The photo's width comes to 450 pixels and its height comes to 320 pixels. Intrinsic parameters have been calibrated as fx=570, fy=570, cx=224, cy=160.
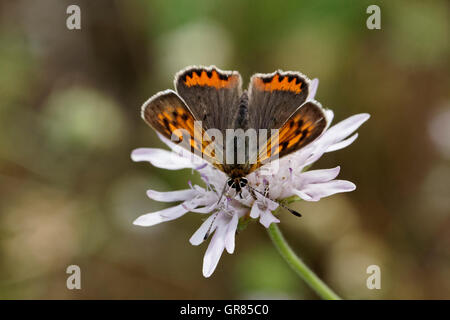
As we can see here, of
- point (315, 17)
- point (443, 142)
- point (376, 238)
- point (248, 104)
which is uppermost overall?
point (315, 17)

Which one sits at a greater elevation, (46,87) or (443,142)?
(46,87)

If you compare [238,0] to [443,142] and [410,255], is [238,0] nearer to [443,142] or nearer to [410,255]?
[443,142]

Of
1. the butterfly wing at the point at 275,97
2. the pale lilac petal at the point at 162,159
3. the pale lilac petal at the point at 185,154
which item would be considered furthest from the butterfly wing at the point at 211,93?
the pale lilac petal at the point at 162,159

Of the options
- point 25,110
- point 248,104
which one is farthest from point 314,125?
point 25,110

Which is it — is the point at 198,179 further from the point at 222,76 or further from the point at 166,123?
the point at 166,123

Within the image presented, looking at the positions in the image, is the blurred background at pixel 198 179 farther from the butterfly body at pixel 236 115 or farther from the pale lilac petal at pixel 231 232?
the butterfly body at pixel 236 115

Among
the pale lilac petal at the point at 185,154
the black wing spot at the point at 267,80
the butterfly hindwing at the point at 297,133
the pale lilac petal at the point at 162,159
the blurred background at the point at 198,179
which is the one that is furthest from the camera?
the blurred background at the point at 198,179

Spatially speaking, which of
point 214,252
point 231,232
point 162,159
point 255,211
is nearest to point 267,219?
point 255,211
